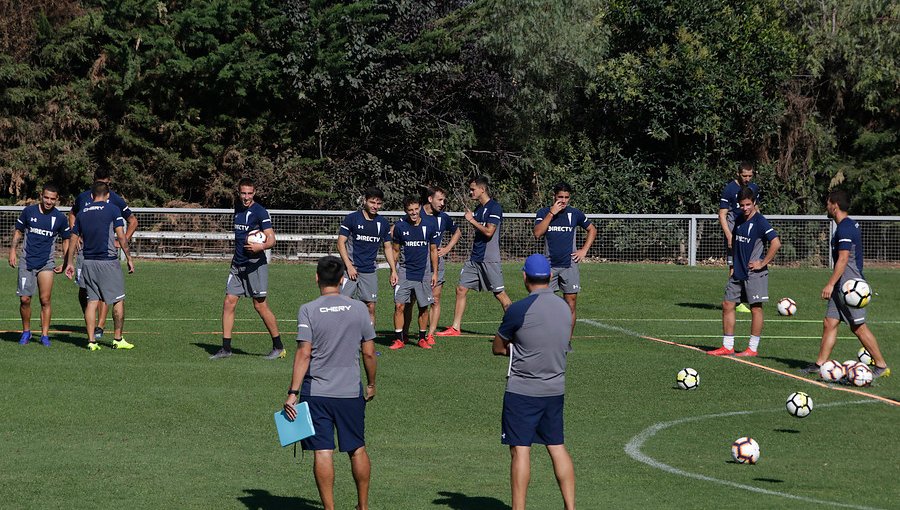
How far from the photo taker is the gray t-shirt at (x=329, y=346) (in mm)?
8180

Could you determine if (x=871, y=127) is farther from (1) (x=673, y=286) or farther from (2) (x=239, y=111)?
(2) (x=239, y=111)

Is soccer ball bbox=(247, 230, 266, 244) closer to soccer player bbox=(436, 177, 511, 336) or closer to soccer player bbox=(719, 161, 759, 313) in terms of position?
soccer player bbox=(436, 177, 511, 336)

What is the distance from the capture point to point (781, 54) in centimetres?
3353

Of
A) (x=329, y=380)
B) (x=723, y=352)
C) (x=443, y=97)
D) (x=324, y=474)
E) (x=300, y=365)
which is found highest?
(x=443, y=97)

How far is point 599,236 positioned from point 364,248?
14398mm

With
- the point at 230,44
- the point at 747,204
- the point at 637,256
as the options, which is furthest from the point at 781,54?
the point at 747,204

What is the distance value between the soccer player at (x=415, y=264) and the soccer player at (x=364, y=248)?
71 cm

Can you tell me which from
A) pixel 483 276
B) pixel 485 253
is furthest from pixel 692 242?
pixel 485 253

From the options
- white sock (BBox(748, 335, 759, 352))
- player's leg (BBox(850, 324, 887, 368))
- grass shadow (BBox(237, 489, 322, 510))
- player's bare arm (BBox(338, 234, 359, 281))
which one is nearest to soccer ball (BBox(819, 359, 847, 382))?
player's leg (BBox(850, 324, 887, 368))

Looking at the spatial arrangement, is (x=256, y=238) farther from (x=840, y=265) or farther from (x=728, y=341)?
(x=840, y=265)

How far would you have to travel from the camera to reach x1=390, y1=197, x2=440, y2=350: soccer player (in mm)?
16859

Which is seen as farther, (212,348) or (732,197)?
(732,197)

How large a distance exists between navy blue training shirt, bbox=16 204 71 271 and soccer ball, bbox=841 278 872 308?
10.3m

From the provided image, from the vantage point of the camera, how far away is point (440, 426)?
38.5ft
